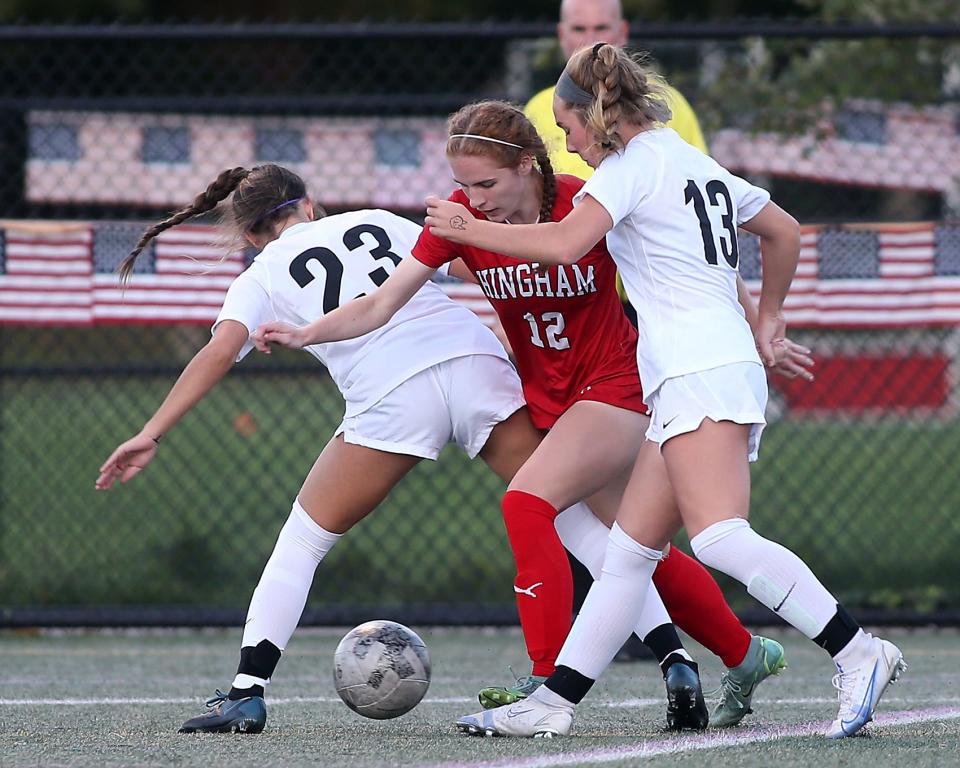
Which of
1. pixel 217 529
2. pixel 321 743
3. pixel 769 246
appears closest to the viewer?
pixel 321 743

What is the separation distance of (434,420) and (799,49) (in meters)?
3.68

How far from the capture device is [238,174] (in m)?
4.31

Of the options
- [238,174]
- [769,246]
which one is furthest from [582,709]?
[238,174]

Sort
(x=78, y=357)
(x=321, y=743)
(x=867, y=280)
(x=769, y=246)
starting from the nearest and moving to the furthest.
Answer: (x=321, y=743) < (x=769, y=246) < (x=867, y=280) < (x=78, y=357)

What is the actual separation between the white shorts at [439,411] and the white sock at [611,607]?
1.71 ft

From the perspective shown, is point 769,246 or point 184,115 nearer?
point 769,246

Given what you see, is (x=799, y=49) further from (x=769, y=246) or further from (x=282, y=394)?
(x=769, y=246)

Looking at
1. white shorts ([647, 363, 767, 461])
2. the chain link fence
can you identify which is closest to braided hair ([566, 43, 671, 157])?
white shorts ([647, 363, 767, 461])

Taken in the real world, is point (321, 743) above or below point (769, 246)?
below

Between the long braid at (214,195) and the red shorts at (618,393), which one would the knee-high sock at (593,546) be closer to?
the red shorts at (618,393)

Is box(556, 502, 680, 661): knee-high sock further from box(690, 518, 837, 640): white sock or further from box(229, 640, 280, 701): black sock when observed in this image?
box(229, 640, 280, 701): black sock

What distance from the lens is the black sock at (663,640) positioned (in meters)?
4.16

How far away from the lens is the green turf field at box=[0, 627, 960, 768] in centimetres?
350

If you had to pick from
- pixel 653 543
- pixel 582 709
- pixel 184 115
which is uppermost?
pixel 184 115
